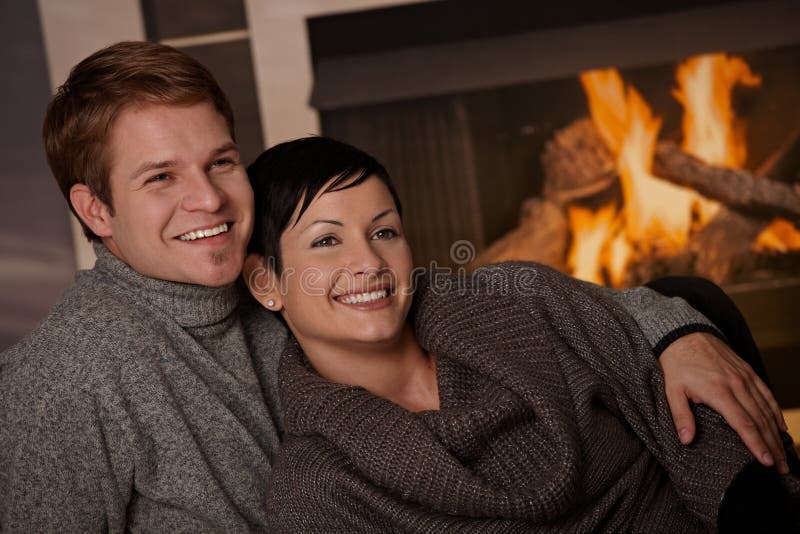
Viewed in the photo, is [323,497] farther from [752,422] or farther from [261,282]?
[752,422]

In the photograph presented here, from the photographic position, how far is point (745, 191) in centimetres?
304

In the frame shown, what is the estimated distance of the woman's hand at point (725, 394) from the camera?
51.7 inches

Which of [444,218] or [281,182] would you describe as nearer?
[281,182]

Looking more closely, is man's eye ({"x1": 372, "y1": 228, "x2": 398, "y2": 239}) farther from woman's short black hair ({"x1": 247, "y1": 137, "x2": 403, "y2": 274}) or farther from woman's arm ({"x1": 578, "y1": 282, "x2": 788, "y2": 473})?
woman's arm ({"x1": 578, "y1": 282, "x2": 788, "y2": 473})

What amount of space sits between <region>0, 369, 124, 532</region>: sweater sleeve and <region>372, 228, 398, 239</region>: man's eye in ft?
1.71

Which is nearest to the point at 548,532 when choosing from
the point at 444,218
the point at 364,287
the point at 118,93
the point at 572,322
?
the point at 572,322

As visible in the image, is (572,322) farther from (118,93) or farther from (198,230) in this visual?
(118,93)

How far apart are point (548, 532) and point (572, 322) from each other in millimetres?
365

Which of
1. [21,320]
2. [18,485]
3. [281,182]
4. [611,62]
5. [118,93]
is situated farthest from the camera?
[21,320]

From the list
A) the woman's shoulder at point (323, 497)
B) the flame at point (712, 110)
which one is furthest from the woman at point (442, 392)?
the flame at point (712, 110)

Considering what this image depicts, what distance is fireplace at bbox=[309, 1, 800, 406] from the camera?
297cm

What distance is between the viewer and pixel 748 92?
304 centimetres

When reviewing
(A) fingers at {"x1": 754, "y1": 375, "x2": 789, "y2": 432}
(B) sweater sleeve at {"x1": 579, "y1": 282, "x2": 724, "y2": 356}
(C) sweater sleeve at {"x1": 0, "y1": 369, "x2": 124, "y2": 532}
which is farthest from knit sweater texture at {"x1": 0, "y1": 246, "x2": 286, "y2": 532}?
(A) fingers at {"x1": 754, "y1": 375, "x2": 789, "y2": 432}

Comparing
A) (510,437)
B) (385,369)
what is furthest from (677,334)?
(385,369)
